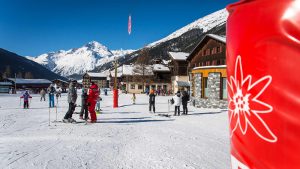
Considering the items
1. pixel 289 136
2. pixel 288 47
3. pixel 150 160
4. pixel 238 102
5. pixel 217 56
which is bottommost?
pixel 150 160

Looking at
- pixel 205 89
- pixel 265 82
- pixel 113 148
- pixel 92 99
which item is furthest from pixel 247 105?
pixel 205 89

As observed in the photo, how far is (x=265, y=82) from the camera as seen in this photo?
176cm

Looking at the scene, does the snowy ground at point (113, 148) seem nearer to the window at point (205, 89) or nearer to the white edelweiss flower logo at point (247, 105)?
the white edelweiss flower logo at point (247, 105)

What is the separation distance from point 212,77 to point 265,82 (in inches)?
722

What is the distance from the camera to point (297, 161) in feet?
5.09

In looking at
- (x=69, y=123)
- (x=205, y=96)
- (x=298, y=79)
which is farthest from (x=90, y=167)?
(x=205, y=96)

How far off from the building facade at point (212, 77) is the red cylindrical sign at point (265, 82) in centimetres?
1622

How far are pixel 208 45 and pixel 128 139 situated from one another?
20754 millimetres

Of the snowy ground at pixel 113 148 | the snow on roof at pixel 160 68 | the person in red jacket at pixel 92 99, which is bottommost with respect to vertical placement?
the snowy ground at pixel 113 148

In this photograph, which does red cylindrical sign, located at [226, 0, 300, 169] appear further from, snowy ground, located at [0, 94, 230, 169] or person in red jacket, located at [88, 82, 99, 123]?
person in red jacket, located at [88, 82, 99, 123]

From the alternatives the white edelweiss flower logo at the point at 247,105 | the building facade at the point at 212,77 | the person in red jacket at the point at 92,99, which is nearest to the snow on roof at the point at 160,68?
the building facade at the point at 212,77

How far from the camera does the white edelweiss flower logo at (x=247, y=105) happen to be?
1.78 meters

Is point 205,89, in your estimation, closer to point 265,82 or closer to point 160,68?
point 265,82

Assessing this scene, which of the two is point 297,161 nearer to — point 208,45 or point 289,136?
point 289,136
